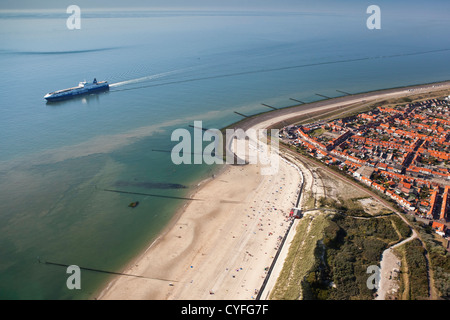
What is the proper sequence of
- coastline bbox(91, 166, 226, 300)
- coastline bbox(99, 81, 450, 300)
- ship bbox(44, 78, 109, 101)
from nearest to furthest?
coastline bbox(99, 81, 450, 300)
coastline bbox(91, 166, 226, 300)
ship bbox(44, 78, 109, 101)

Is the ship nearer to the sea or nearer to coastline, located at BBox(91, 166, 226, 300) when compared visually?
the sea

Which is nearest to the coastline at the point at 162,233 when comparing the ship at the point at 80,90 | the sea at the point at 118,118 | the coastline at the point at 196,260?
the coastline at the point at 196,260

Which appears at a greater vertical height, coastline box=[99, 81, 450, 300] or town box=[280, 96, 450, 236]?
town box=[280, 96, 450, 236]

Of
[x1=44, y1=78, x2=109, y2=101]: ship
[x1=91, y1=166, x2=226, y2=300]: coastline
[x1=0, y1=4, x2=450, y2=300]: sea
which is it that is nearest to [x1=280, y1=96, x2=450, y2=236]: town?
[x1=0, y1=4, x2=450, y2=300]: sea

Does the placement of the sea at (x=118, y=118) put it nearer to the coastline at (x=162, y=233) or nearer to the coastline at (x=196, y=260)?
the coastline at (x=162, y=233)

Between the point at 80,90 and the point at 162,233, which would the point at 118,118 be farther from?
the point at 162,233

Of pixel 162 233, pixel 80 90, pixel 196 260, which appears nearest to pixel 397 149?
pixel 196 260

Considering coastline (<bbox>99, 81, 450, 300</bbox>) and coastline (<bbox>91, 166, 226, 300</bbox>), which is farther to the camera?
coastline (<bbox>91, 166, 226, 300</bbox>)
